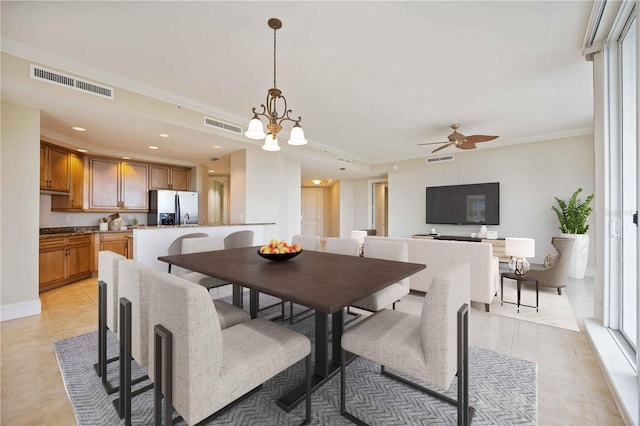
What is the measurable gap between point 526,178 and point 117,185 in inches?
328

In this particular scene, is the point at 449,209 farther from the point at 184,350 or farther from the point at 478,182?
the point at 184,350

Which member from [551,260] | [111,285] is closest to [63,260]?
[111,285]

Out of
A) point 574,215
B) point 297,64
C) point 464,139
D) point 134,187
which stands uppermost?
point 297,64

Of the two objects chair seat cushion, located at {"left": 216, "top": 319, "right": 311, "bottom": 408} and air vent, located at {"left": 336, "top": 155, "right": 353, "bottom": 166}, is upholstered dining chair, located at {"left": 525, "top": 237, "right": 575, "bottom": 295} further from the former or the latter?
air vent, located at {"left": 336, "top": 155, "right": 353, "bottom": 166}

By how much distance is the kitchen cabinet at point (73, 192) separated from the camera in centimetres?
488

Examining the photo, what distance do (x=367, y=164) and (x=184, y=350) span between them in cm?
730

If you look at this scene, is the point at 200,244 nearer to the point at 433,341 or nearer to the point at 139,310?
the point at 139,310

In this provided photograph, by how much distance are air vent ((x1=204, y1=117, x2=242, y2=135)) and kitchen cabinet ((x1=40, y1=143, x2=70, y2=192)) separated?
8.75 feet

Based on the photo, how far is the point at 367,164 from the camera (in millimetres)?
7863

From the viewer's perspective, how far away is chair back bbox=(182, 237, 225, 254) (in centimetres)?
294

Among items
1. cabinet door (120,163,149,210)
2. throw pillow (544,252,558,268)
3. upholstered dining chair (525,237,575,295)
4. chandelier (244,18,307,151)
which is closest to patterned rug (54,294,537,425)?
chandelier (244,18,307,151)

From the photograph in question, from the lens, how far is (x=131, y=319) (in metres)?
1.54

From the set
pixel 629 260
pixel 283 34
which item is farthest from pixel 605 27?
pixel 283 34

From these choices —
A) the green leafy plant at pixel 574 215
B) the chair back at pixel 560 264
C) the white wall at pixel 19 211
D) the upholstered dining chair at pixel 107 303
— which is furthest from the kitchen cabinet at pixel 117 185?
the green leafy plant at pixel 574 215
